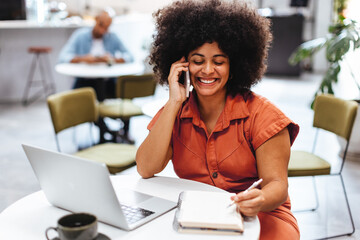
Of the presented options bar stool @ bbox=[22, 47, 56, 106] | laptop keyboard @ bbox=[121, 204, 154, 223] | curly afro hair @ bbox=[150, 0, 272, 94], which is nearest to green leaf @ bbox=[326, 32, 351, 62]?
curly afro hair @ bbox=[150, 0, 272, 94]

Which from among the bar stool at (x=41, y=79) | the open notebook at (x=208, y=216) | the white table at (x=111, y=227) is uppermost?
the open notebook at (x=208, y=216)

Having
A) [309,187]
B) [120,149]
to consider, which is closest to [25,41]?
[120,149]

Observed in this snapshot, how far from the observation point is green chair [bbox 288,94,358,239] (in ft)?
8.26

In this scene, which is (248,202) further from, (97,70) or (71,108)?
(97,70)

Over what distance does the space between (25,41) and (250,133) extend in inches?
231

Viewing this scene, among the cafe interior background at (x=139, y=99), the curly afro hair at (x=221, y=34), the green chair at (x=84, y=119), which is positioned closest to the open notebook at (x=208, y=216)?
the curly afro hair at (x=221, y=34)

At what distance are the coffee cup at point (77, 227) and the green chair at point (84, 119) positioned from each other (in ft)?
4.93

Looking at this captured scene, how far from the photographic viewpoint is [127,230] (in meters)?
1.20

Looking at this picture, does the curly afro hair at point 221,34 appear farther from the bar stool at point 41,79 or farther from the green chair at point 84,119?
the bar stool at point 41,79

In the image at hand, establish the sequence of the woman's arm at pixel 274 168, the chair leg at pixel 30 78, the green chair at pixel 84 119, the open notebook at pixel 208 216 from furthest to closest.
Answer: the chair leg at pixel 30 78, the green chair at pixel 84 119, the woman's arm at pixel 274 168, the open notebook at pixel 208 216

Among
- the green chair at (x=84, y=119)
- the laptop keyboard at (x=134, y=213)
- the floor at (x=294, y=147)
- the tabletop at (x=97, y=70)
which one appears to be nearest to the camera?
the laptop keyboard at (x=134, y=213)

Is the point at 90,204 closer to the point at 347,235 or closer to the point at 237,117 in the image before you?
the point at 237,117

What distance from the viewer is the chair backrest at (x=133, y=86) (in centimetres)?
377

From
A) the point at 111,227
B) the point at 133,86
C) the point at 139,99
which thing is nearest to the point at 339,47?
the point at 133,86
